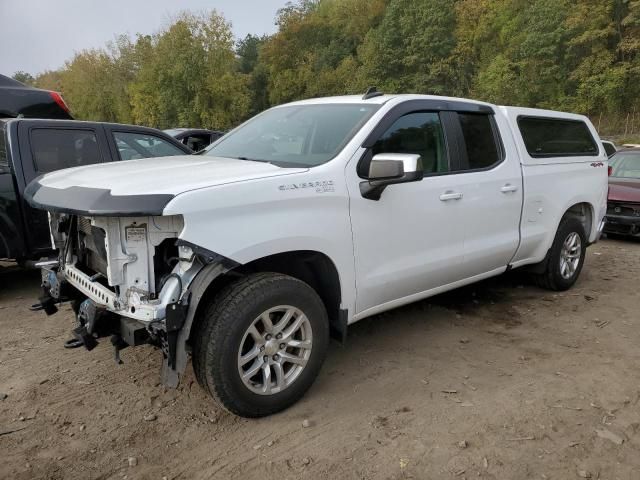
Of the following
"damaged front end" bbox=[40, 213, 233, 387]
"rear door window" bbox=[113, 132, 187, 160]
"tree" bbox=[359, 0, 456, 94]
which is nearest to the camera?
"damaged front end" bbox=[40, 213, 233, 387]

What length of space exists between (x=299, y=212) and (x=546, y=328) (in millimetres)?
2709

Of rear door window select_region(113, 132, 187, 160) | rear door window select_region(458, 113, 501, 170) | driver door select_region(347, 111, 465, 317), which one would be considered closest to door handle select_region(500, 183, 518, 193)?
rear door window select_region(458, 113, 501, 170)

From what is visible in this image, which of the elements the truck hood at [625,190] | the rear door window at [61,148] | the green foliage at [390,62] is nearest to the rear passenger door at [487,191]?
the rear door window at [61,148]

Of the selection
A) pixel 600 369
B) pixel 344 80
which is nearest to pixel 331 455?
pixel 600 369

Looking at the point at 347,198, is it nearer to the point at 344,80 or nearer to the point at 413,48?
the point at 413,48

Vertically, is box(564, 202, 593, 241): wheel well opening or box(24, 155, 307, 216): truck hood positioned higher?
box(24, 155, 307, 216): truck hood

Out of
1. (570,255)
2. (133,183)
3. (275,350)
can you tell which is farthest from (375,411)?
(570,255)

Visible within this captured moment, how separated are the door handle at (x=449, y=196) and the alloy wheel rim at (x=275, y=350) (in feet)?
4.71

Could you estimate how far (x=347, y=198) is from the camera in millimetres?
3186

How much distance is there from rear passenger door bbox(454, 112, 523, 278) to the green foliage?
1453 inches

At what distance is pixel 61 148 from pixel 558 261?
5052 mm

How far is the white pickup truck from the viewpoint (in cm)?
263

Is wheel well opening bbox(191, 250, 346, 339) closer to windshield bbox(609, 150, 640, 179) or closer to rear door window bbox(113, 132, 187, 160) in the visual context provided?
rear door window bbox(113, 132, 187, 160)

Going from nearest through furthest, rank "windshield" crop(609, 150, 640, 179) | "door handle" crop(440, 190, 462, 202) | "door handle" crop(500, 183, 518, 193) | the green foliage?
"door handle" crop(440, 190, 462, 202) → "door handle" crop(500, 183, 518, 193) → "windshield" crop(609, 150, 640, 179) → the green foliage
